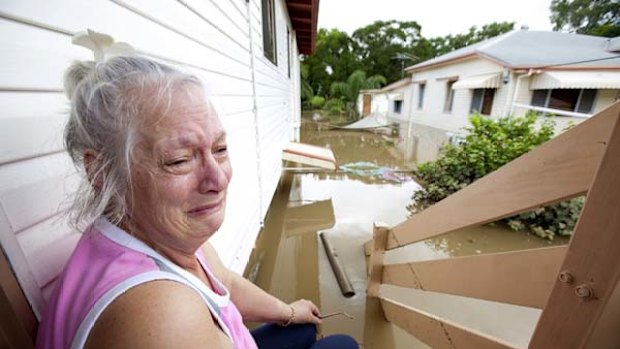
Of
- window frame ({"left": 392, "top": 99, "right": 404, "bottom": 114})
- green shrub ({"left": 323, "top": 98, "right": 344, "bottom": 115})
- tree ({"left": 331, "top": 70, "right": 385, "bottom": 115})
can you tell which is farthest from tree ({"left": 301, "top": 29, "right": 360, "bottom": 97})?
window frame ({"left": 392, "top": 99, "right": 404, "bottom": 114})

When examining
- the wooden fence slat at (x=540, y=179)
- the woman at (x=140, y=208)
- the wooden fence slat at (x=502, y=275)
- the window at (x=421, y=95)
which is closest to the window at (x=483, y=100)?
the window at (x=421, y=95)

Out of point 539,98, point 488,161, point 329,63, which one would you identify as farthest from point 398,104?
point 488,161

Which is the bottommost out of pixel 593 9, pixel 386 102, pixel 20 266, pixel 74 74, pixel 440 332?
pixel 440 332

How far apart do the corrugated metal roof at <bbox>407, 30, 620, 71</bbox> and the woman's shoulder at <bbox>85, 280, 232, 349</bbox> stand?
11.9m

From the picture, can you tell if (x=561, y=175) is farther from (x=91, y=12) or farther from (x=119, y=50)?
(x=91, y=12)

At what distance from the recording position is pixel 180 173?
0.72m

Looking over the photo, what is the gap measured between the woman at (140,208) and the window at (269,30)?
13.1 ft

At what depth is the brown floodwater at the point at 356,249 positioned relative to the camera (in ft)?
8.38

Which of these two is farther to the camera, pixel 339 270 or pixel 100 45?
pixel 339 270

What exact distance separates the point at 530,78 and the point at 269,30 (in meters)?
9.84

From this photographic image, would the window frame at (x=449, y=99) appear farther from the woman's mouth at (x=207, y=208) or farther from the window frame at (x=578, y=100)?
the woman's mouth at (x=207, y=208)

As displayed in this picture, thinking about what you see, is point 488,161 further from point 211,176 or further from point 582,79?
point 582,79

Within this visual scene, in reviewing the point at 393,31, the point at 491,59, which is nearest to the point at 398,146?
the point at 491,59

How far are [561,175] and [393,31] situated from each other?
38.5 metres
